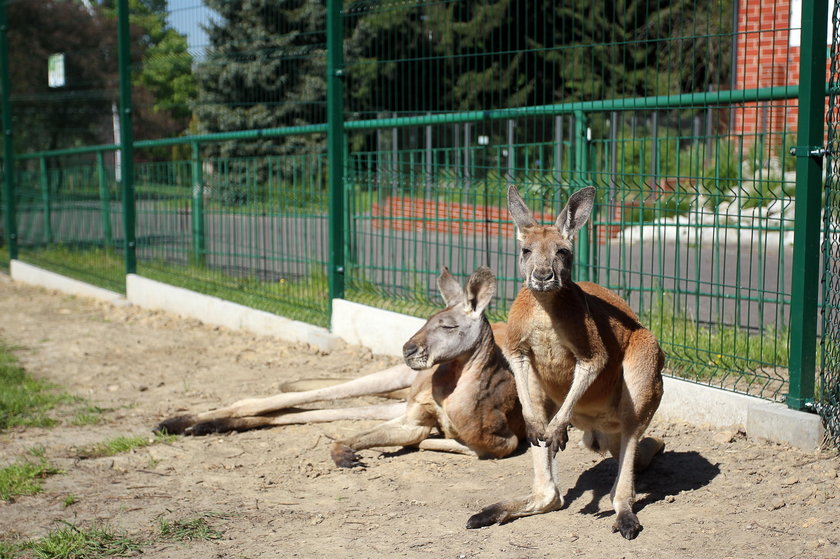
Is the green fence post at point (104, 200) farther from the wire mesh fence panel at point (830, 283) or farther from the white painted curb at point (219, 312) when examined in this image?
the wire mesh fence panel at point (830, 283)

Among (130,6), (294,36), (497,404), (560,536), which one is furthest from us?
(130,6)

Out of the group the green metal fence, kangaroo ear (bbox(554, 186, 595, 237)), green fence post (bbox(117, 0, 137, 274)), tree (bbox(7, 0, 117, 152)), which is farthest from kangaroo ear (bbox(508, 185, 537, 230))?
tree (bbox(7, 0, 117, 152))

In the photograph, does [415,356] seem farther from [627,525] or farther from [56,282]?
[56,282]

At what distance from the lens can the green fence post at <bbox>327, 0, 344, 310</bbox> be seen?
7.76 m

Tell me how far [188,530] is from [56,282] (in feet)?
30.3

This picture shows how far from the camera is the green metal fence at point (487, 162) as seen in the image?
17.3 feet

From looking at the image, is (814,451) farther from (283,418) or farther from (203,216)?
(203,216)

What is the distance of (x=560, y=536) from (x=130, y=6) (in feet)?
29.3

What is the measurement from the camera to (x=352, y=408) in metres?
5.84

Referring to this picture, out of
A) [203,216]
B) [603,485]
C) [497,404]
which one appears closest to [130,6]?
[203,216]

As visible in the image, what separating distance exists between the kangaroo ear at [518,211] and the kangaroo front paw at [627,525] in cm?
126

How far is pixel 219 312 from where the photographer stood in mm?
9141

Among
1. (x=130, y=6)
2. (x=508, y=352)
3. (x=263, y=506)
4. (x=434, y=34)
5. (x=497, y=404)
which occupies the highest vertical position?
(x=130, y=6)

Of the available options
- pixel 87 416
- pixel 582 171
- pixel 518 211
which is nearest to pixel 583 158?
pixel 582 171
